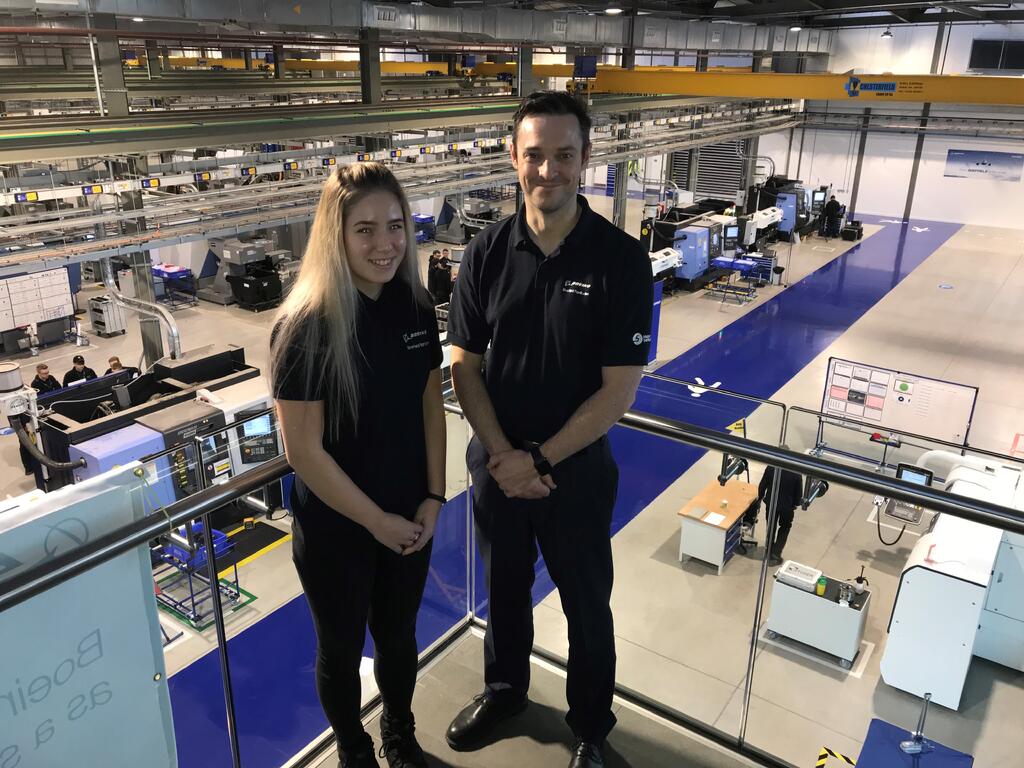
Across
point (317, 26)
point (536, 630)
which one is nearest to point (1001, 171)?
point (317, 26)

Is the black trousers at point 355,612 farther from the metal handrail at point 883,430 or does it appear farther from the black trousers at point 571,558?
the metal handrail at point 883,430

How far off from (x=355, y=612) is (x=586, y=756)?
2.76 ft

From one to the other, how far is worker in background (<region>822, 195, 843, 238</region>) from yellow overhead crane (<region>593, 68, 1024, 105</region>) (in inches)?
392

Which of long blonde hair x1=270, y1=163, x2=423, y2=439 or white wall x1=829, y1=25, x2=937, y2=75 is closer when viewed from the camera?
long blonde hair x1=270, y1=163, x2=423, y2=439

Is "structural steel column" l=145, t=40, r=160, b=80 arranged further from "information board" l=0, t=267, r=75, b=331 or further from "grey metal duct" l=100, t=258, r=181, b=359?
"grey metal duct" l=100, t=258, r=181, b=359

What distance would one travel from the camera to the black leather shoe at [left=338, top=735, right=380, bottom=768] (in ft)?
7.24

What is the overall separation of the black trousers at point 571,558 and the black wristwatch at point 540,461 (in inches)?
2.8

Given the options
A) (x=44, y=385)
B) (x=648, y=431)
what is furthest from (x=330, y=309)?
(x=44, y=385)

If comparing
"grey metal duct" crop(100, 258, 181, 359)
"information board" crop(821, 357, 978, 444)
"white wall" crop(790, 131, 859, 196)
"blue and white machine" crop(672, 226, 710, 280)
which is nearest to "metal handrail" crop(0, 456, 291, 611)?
"grey metal duct" crop(100, 258, 181, 359)

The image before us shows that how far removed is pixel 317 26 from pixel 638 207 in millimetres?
19774

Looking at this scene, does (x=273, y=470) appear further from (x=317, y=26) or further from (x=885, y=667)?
(x=317, y=26)

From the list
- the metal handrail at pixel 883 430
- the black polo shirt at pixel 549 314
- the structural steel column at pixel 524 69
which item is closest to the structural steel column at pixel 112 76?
the structural steel column at pixel 524 69

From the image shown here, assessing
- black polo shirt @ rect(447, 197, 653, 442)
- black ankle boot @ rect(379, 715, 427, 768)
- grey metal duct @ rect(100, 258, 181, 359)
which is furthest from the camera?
grey metal duct @ rect(100, 258, 181, 359)

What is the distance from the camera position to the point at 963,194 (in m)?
25.6
